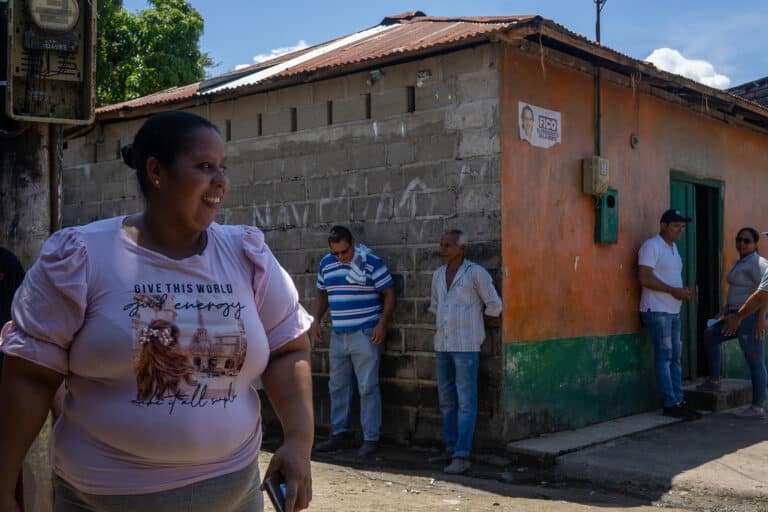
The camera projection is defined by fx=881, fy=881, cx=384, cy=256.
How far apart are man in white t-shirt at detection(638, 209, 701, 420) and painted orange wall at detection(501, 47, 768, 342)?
0.71 feet

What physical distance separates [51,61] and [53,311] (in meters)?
2.14

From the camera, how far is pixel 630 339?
850 cm

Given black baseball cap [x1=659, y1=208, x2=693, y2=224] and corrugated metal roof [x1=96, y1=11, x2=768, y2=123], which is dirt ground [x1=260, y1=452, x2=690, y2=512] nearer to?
black baseball cap [x1=659, y1=208, x2=693, y2=224]

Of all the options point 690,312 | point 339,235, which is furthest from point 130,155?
point 690,312

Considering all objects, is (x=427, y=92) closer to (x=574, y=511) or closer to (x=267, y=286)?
(x=574, y=511)

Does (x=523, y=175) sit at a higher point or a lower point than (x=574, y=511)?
higher

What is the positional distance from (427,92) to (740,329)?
3.85 meters

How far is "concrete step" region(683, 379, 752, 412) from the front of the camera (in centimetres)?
870

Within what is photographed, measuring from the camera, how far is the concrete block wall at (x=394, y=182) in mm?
7102

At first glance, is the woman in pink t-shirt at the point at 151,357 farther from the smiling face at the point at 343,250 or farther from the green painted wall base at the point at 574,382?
the smiling face at the point at 343,250

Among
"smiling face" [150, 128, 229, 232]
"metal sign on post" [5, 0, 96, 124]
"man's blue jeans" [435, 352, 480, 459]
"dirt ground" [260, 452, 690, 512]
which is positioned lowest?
"dirt ground" [260, 452, 690, 512]

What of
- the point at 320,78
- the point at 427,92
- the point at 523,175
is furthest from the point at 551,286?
the point at 320,78

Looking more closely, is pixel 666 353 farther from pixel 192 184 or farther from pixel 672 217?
pixel 192 184

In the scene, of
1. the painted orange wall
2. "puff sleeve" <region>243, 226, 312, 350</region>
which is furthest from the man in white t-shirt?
"puff sleeve" <region>243, 226, 312, 350</region>
